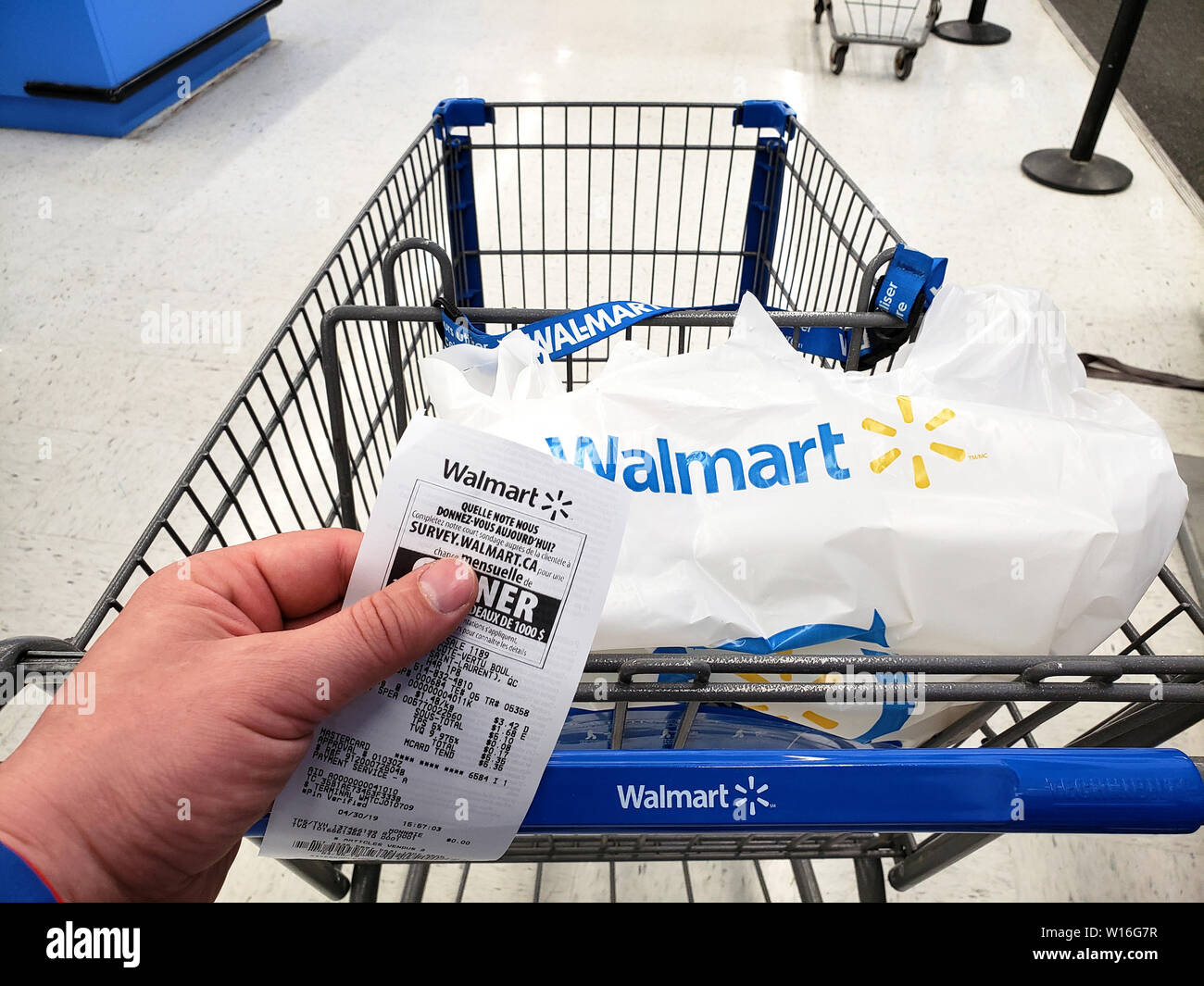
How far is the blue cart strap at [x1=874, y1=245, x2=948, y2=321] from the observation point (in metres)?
0.89

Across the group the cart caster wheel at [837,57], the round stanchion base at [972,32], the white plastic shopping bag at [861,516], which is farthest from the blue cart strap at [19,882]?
the round stanchion base at [972,32]

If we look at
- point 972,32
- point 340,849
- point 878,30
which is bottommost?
point 972,32

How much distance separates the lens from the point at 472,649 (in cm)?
54

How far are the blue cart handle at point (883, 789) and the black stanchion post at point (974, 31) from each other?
16.8 feet

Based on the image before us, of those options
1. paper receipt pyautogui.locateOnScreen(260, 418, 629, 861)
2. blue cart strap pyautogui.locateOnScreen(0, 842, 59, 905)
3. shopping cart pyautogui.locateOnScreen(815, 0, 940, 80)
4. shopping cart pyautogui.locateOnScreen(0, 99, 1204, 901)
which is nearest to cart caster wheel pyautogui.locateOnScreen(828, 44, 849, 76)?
shopping cart pyautogui.locateOnScreen(815, 0, 940, 80)

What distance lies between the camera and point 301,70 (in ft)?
12.8

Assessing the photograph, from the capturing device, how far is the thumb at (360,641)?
1.63 feet

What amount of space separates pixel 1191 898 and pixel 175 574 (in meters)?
1.51

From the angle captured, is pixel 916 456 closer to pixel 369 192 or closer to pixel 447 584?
pixel 447 584

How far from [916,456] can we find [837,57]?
404 centimetres

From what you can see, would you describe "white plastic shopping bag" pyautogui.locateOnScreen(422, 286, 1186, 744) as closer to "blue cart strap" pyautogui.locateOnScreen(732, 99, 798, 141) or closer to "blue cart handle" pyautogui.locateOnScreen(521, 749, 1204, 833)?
"blue cart handle" pyautogui.locateOnScreen(521, 749, 1204, 833)

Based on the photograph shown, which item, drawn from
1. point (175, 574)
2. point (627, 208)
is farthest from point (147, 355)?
point (175, 574)

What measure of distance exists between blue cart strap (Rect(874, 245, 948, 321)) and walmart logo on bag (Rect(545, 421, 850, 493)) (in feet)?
0.94

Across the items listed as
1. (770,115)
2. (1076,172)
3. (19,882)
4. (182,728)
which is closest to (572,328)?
(182,728)
